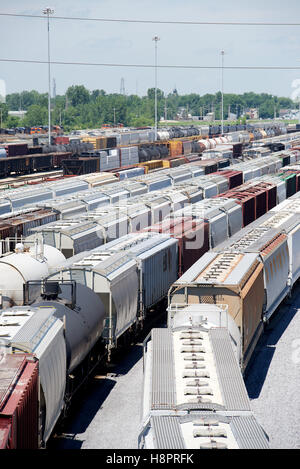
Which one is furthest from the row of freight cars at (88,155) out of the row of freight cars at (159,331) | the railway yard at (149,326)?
the row of freight cars at (159,331)

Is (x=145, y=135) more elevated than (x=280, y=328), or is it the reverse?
(x=145, y=135)

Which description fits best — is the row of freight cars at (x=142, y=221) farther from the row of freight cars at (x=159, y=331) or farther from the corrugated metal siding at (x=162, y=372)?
the corrugated metal siding at (x=162, y=372)

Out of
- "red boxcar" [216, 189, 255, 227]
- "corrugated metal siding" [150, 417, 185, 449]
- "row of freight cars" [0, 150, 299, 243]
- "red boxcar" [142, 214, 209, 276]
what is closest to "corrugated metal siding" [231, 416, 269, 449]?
"corrugated metal siding" [150, 417, 185, 449]

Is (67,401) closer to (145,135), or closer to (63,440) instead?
(63,440)

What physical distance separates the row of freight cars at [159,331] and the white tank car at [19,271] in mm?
608

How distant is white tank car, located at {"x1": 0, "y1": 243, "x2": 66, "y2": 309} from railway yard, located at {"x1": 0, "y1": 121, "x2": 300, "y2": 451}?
53mm

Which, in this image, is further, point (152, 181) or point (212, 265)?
point (152, 181)

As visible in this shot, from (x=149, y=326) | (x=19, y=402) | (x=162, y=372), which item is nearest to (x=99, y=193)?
(x=149, y=326)

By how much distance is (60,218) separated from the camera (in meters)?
36.4

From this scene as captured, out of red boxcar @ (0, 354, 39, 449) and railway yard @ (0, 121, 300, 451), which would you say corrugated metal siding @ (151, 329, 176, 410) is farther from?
red boxcar @ (0, 354, 39, 449)

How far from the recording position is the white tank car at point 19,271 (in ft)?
76.3

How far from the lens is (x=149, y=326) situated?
28.6 meters
